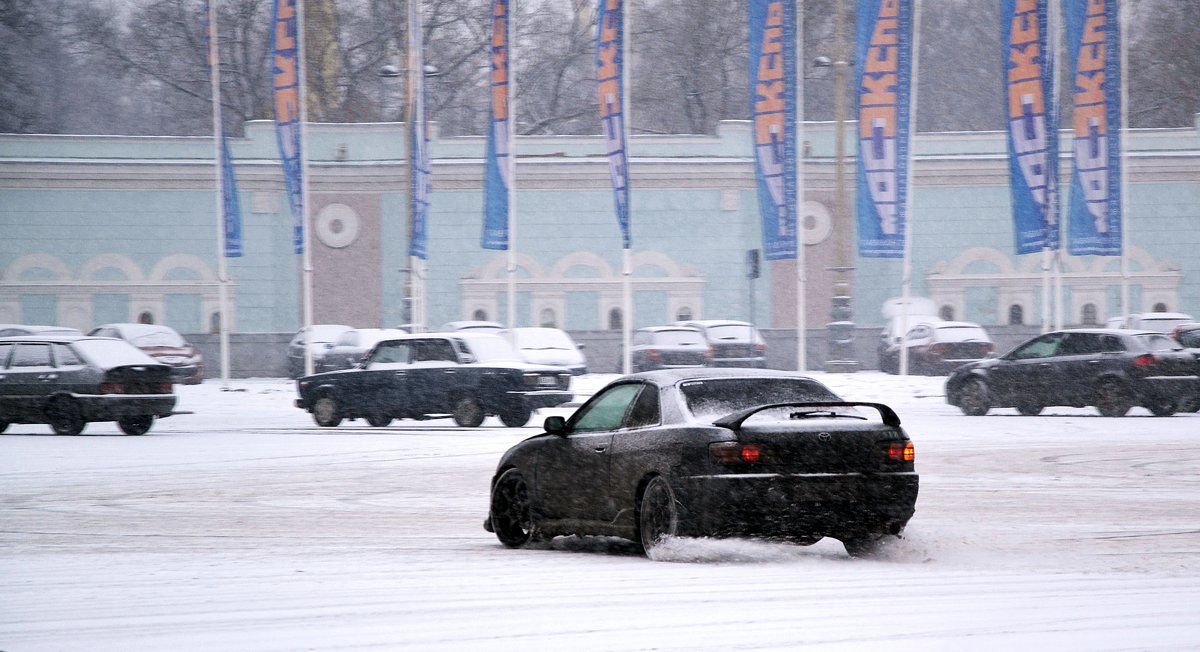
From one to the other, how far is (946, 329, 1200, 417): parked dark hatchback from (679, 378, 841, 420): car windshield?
15535 mm

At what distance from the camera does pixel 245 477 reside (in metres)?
16.0

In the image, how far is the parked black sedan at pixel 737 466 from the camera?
29.9 feet

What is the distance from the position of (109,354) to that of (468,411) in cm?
550

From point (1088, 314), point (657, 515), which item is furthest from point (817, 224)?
point (657, 515)

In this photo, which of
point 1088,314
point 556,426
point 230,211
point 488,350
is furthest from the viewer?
point 1088,314

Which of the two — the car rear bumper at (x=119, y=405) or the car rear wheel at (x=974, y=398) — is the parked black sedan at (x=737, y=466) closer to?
the car rear bumper at (x=119, y=405)

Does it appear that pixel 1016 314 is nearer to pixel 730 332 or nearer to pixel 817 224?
pixel 817 224

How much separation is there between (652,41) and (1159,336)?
139 feet

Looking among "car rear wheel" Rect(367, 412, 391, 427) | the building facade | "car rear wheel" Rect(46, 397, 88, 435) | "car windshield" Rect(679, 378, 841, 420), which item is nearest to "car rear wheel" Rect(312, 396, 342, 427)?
"car rear wheel" Rect(367, 412, 391, 427)

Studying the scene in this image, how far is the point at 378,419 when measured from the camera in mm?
24953

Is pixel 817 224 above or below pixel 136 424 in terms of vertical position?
above

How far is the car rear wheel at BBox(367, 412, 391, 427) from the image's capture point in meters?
24.7

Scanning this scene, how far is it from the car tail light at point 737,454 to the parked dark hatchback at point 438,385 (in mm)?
14500

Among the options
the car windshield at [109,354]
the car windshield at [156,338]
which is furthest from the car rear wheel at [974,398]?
the car windshield at [156,338]
